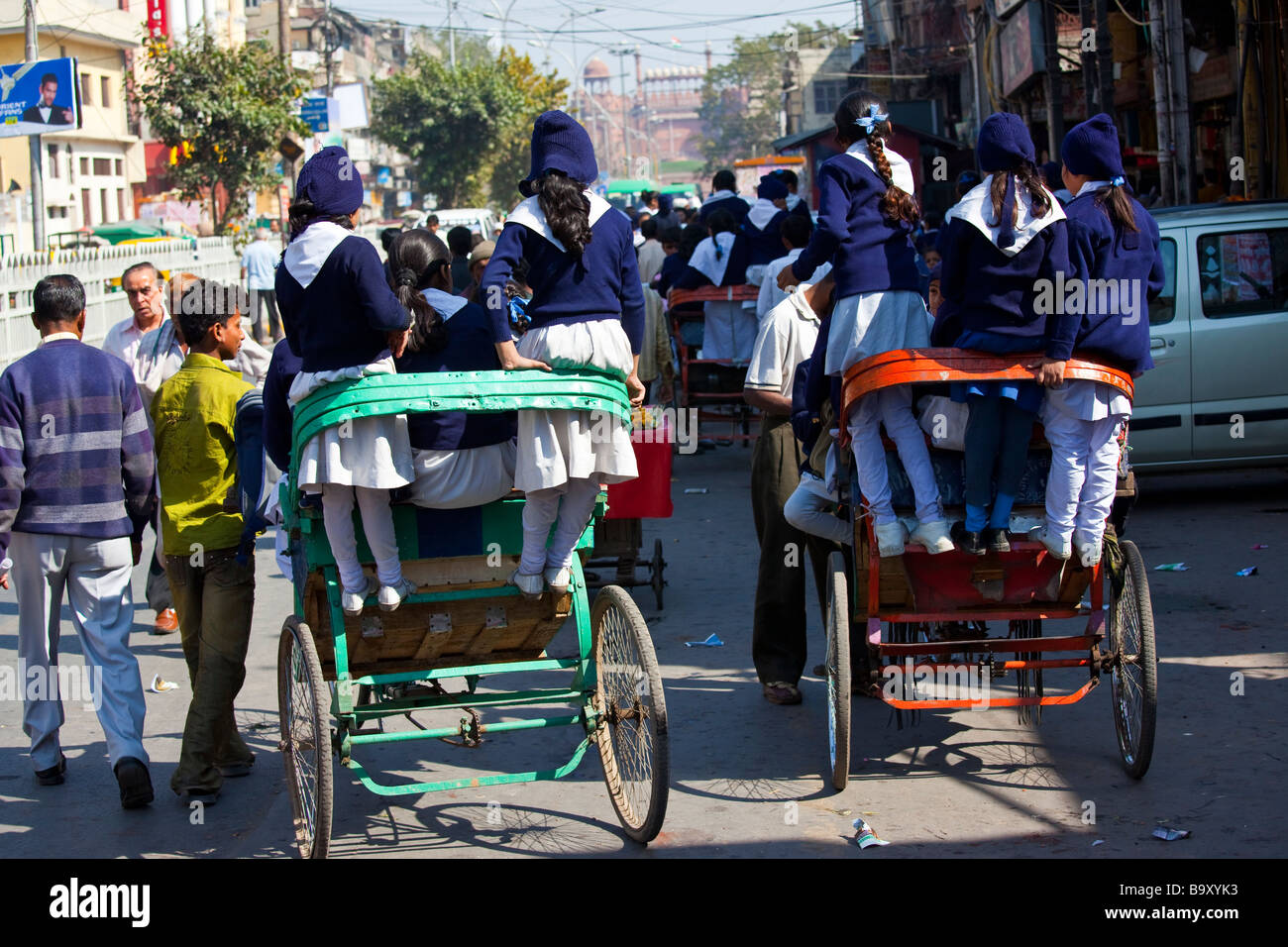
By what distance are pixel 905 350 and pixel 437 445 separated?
5.23ft

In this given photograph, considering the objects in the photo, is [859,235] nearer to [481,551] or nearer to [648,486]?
[481,551]

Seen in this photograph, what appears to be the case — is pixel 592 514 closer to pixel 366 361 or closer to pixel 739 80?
pixel 366 361

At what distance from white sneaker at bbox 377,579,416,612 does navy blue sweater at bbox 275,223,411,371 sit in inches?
28.8

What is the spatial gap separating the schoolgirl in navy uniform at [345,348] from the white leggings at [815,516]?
1.78 meters

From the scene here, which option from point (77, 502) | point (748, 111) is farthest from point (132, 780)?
point (748, 111)

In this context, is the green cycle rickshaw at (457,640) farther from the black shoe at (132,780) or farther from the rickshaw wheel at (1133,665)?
the rickshaw wheel at (1133,665)

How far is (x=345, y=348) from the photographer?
451cm

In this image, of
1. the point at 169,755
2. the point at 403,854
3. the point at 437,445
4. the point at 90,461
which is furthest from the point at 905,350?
the point at 169,755

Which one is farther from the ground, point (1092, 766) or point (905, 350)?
point (905, 350)

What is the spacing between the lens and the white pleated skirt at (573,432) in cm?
449

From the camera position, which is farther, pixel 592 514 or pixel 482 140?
pixel 482 140

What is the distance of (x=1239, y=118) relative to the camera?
1397 cm

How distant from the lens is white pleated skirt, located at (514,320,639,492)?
14.7ft
